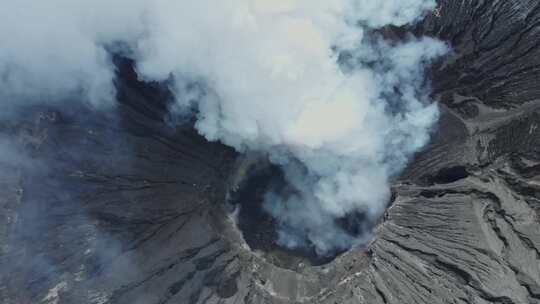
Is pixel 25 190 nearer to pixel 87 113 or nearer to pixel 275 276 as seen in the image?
pixel 87 113

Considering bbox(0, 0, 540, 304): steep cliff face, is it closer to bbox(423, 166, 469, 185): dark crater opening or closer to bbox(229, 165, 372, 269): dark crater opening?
bbox(423, 166, 469, 185): dark crater opening

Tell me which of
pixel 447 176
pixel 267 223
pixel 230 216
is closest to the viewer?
pixel 447 176

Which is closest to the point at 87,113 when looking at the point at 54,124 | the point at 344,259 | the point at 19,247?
the point at 54,124

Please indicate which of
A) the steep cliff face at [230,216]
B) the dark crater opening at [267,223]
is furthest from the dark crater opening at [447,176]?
the dark crater opening at [267,223]

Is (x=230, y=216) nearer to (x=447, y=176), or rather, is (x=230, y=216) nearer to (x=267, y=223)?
(x=267, y=223)

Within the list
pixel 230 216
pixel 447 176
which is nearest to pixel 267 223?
pixel 230 216

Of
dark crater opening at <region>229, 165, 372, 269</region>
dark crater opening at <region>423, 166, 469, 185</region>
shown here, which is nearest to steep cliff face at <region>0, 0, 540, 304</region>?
dark crater opening at <region>423, 166, 469, 185</region>
